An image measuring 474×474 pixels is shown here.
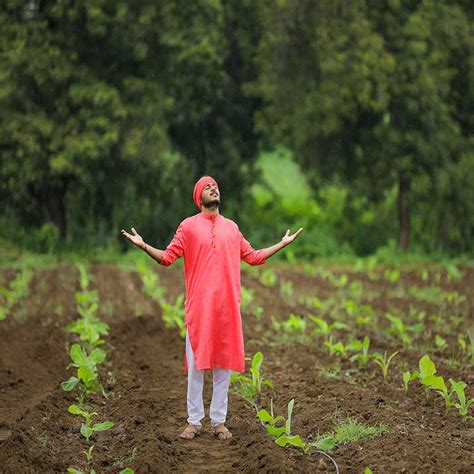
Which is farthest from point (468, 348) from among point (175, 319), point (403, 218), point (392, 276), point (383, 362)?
point (403, 218)

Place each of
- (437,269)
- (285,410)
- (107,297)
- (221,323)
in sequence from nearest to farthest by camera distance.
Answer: (221,323) < (285,410) < (107,297) < (437,269)

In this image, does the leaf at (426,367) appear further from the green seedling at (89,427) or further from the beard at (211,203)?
the green seedling at (89,427)

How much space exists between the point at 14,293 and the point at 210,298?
29.3ft

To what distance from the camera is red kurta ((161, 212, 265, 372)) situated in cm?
696

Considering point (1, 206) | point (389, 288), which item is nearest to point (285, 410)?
point (389, 288)

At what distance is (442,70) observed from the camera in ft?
74.7

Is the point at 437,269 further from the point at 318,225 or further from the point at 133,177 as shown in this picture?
the point at 133,177

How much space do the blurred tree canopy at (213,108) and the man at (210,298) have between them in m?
15.1

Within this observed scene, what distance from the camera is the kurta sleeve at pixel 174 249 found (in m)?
7.02

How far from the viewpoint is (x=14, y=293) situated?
50.2 feet

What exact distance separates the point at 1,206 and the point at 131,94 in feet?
15.0

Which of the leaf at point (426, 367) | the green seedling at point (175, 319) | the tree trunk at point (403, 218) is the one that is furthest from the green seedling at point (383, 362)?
the tree trunk at point (403, 218)

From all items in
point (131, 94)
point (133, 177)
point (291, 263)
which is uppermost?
point (131, 94)

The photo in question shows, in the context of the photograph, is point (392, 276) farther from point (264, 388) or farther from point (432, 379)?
point (432, 379)
